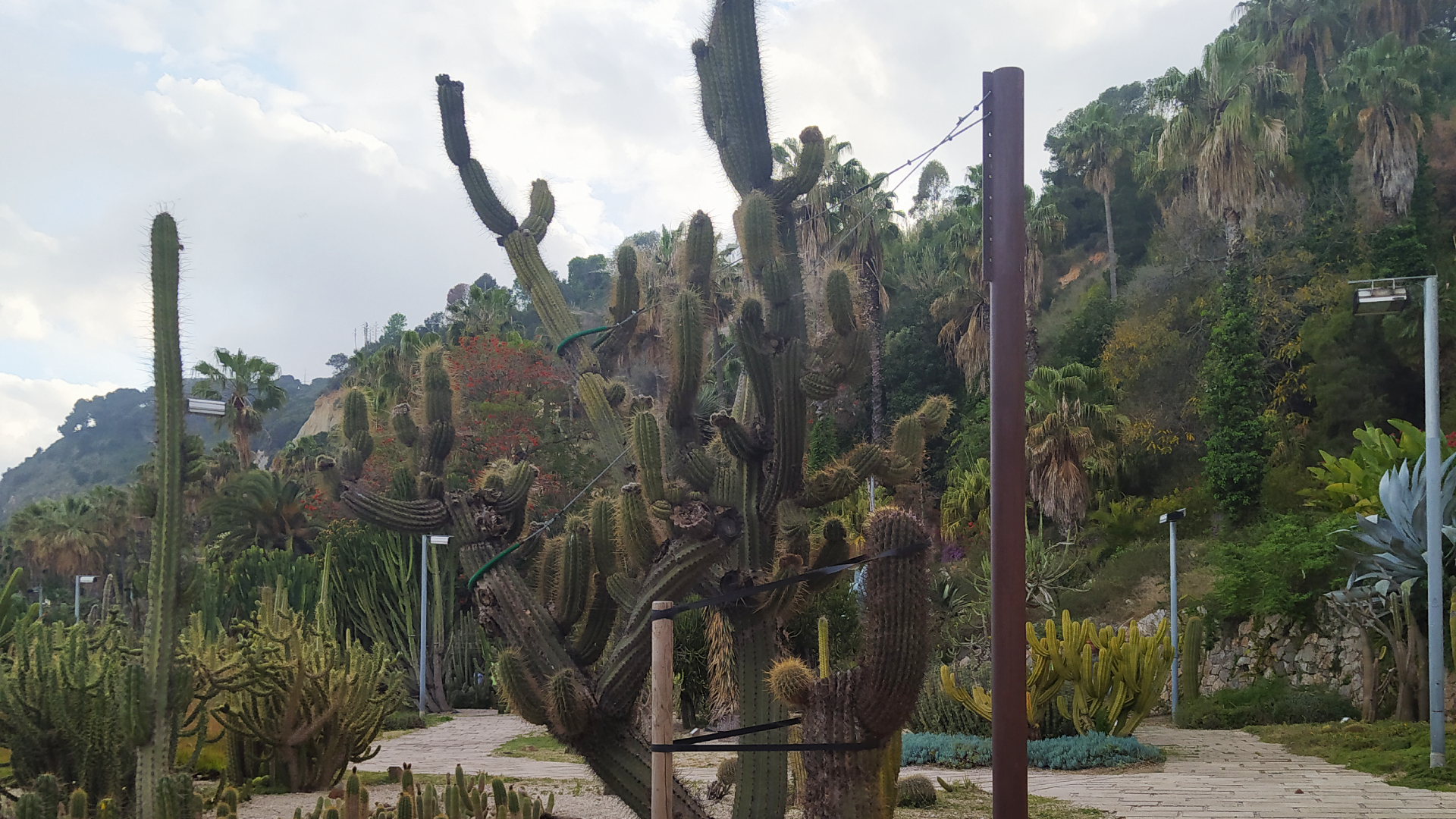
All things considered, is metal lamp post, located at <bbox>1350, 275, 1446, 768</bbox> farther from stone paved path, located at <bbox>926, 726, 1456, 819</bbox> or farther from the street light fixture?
the street light fixture

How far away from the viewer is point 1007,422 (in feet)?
14.9

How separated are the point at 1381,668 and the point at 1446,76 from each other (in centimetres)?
2315

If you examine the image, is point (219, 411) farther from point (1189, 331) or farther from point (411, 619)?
point (1189, 331)

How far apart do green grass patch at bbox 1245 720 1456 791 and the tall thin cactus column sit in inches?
372

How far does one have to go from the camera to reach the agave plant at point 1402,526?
13438 millimetres

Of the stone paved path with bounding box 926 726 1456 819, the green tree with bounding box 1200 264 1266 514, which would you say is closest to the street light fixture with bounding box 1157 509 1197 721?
the stone paved path with bounding box 926 726 1456 819

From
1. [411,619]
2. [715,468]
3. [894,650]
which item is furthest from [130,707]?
[411,619]

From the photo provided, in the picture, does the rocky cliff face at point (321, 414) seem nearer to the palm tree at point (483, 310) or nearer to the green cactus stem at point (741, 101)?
the palm tree at point (483, 310)

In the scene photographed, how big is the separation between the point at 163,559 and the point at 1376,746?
39.4 feet

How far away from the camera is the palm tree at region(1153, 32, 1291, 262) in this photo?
25.4m

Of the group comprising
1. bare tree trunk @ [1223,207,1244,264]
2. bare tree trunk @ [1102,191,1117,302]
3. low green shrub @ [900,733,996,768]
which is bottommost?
low green shrub @ [900,733,996,768]

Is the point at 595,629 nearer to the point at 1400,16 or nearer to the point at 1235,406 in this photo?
the point at 1235,406

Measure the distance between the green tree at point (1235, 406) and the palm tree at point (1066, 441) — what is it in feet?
7.59

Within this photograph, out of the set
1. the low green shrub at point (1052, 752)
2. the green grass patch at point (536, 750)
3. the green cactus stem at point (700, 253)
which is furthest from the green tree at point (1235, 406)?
the green cactus stem at point (700, 253)
